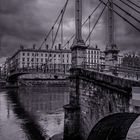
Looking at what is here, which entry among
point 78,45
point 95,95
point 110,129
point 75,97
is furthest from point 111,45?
point 110,129

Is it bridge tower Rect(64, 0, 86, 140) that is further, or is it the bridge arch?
bridge tower Rect(64, 0, 86, 140)

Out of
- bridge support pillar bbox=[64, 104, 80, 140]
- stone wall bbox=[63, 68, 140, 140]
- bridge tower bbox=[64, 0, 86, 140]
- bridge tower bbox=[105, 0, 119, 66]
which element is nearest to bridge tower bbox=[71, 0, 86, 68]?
bridge tower bbox=[64, 0, 86, 140]

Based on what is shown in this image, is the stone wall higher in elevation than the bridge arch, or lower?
higher

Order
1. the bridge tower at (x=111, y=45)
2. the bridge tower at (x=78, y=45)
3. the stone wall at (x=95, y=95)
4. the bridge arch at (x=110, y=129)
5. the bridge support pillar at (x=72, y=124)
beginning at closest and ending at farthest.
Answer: the stone wall at (x=95, y=95) < the bridge arch at (x=110, y=129) < the bridge support pillar at (x=72, y=124) < the bridge tower at (x=78, y=45) < the bridge tower at (x=111, y=45)

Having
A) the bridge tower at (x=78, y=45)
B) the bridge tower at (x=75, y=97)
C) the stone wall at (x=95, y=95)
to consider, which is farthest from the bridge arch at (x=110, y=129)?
the bridge tower at (x=78, y=45)

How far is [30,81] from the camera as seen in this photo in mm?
83375

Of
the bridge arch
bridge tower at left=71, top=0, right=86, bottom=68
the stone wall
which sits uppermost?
bridge tower at left=71, top=0, right=86, bottom=68

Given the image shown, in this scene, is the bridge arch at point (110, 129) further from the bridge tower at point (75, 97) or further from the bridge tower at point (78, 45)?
the bridge tower at point (78, 45)

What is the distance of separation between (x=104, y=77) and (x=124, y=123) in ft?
14.7

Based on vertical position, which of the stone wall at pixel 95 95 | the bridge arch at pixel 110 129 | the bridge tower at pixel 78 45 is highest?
the bridge tower at pixel 78 45

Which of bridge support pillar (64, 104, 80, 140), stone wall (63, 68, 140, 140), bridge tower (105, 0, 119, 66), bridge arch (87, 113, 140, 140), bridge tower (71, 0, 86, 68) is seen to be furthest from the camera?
A: bridge tower (105, 0, 119, 66)

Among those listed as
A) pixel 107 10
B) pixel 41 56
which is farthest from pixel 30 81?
pixel 107 10

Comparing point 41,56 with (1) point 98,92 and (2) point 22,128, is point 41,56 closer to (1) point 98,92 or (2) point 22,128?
(2) point 22,128

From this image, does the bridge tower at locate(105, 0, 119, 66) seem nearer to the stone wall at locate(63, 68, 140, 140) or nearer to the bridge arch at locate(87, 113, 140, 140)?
the stone wall at locate(63, 68, 140, 140)
